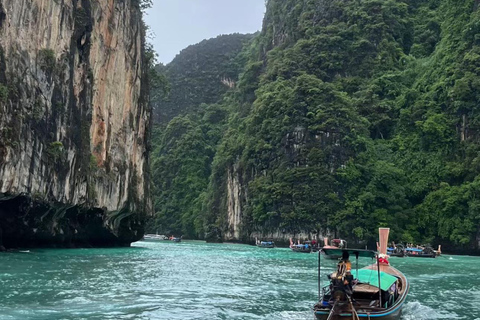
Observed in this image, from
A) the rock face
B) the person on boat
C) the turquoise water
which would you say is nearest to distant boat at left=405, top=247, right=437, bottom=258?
the turquoise water

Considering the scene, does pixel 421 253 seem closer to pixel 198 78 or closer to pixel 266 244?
pixel 266 244

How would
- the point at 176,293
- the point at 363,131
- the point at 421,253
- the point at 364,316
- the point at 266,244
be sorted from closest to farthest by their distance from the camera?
the point at 364,316 → the point at 176,293 → the point at 421,253 → the point at 266,244 → the point at 363,131

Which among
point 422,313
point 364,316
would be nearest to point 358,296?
point 364,316

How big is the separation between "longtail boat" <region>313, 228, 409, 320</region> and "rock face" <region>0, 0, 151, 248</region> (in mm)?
A: 17805

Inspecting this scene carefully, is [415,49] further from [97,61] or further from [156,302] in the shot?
[156,302]

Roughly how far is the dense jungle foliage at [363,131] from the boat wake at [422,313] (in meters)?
32.9

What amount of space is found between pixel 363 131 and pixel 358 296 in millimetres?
46824

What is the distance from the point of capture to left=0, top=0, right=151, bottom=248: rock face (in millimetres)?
24938

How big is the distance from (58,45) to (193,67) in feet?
285

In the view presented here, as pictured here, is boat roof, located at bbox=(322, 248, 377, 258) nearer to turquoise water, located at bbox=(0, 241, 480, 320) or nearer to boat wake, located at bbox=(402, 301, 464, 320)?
turquoise water, located at bbox=(0, 241, 480, 320)

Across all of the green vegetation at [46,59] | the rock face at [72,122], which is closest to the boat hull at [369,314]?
the rock face at [72,122]

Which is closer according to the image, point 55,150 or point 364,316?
point 364,316

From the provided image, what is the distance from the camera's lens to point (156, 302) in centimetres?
1302

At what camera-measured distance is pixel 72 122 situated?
29984mm
